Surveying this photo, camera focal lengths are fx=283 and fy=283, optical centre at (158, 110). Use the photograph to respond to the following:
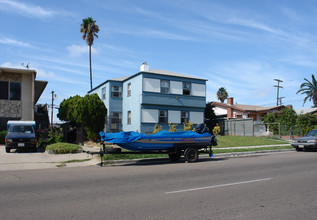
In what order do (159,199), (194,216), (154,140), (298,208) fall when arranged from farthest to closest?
(154,140), (159,199), (298,208), (194,216)

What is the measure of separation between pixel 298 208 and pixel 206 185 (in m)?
2.67

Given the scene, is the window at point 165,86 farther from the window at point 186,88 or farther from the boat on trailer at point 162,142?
the boat on trailer at point 162,142

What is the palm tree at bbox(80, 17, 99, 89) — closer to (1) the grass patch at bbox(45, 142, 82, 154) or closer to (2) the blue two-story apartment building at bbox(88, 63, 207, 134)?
(2) the blue two-story apartment building at bbox(88, 63, 207, 134)

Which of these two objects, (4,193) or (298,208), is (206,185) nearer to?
(298,208)

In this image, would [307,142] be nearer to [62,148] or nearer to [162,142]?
[162,142]

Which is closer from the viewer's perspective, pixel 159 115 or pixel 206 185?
pixel 206 185

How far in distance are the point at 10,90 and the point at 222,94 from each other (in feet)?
201

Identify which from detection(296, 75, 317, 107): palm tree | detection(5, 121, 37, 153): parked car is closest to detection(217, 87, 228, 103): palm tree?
detection(296, 75, 317, 107): palm tree

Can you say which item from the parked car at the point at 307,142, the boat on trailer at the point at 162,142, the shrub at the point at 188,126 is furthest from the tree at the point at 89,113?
the parked car at the point at 307,142

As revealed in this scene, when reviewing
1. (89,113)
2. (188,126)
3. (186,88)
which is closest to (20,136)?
(89,113)

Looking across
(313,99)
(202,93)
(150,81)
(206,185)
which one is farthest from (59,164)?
(313,99)

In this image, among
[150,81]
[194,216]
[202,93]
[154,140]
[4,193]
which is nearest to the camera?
[194,216]

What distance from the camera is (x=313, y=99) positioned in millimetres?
72062

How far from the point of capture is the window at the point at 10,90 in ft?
78.7
